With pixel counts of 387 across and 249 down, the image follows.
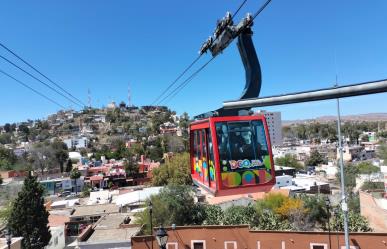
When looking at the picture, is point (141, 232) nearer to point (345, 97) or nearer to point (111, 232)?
point (111, 232)

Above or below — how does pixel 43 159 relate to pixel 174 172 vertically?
above

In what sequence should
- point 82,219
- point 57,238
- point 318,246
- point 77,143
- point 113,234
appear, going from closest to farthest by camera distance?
point 318,246
point 113,234
point 57,238
point 82,219
point 77,143

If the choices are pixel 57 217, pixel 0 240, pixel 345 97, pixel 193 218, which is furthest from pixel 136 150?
pixel 345 97

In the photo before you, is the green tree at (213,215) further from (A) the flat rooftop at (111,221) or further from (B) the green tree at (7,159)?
(B) the green tree at (7,159)

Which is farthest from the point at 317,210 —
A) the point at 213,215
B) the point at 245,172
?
the point at 245,172

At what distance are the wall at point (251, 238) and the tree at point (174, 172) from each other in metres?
19.9

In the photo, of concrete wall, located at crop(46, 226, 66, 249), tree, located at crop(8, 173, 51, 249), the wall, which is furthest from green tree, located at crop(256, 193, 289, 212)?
tree, located at crop(8, 173, 51, 249)

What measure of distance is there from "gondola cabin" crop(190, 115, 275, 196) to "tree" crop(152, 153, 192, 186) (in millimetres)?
31726

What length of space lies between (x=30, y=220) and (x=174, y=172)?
18.4 metres

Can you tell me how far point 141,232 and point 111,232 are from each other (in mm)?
1749

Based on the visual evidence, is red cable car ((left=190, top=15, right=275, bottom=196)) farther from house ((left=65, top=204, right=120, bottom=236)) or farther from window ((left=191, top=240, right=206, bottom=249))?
house ((left=65, top=204, right=120, bottom=236))

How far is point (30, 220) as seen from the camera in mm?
22969

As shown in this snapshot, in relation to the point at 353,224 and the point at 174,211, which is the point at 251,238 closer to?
the point at 174,211

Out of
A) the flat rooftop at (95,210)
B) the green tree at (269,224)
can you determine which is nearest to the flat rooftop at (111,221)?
the flat rooftop at (95,210)
